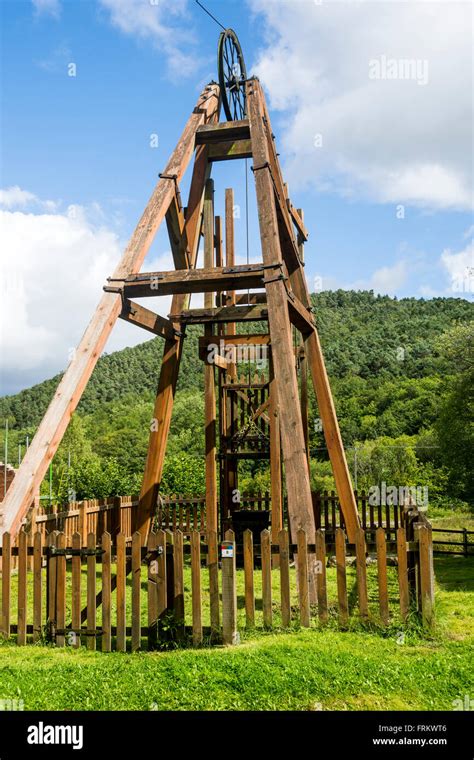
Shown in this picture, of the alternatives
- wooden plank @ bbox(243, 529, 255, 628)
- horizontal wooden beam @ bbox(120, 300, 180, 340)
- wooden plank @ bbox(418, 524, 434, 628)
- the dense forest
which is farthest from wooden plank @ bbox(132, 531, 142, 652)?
the dense forest

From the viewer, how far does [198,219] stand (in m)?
9.09

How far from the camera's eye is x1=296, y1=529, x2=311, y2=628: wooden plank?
19.0ft

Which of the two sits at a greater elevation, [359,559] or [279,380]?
[279,380]

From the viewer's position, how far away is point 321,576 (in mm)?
5785

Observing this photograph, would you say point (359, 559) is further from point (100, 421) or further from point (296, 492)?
point (100, 421)

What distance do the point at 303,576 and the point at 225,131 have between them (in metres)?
6.19

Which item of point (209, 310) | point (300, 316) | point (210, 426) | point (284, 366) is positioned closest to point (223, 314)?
point (209, 310)

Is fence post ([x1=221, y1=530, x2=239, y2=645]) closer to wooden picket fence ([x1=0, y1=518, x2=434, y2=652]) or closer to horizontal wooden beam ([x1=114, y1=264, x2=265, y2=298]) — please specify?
wooden picket fence ([x1=0, y1=518, x2=434, y2=652])

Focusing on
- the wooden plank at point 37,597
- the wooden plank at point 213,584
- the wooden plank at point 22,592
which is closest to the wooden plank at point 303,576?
the wooden plank at point 213,584

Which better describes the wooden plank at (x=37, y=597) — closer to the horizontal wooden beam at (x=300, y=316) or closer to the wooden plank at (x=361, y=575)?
the wooden plank at (x=361, y=575)

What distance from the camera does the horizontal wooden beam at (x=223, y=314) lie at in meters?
8.56

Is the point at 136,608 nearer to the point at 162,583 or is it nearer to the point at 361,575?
the point at 162,583
